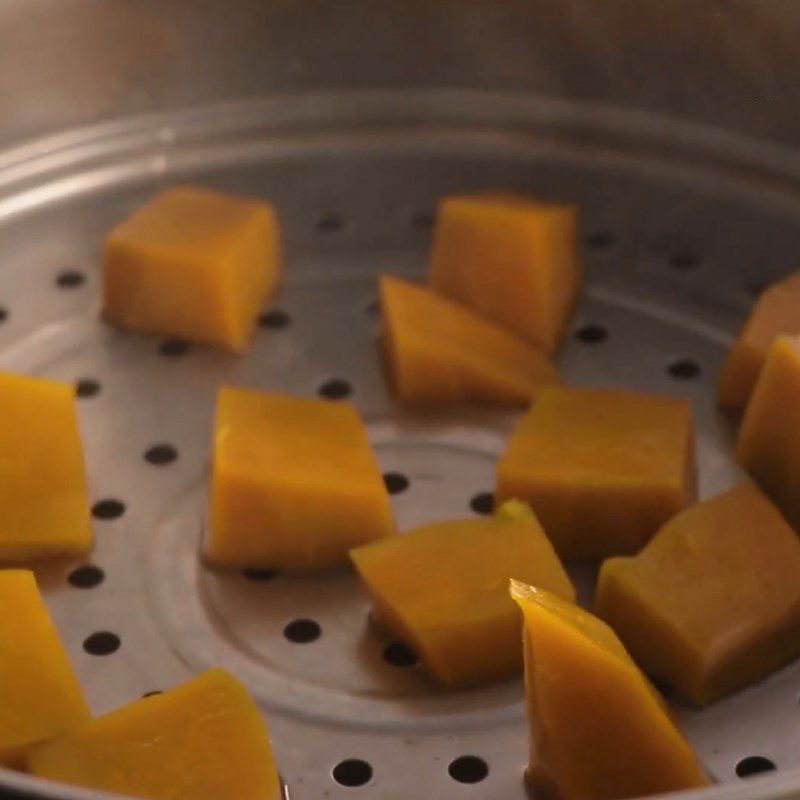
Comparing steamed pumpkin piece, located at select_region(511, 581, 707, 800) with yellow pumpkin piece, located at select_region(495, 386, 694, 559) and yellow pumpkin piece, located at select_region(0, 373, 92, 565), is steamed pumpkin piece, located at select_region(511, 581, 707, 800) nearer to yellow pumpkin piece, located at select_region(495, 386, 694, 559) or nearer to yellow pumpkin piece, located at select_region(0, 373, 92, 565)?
yellow pumpkin piece, located at select_region(495, 386, 694, 559)

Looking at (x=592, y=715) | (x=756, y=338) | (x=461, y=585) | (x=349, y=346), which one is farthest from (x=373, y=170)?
(x=592, y=715)

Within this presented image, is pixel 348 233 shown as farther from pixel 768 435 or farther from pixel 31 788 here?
pixel 31 788

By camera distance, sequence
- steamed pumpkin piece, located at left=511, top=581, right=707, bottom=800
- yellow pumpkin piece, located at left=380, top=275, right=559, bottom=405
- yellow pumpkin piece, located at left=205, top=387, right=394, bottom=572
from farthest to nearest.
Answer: yellow pumpkin piece, located at left=380, top=275, right=559, bottom=405, yellow pumpkin piece, located at left=205, top=387, right=394, bottom=572, steamed pumpkin piece, located at left=511, top=581, right=707, bottom=800

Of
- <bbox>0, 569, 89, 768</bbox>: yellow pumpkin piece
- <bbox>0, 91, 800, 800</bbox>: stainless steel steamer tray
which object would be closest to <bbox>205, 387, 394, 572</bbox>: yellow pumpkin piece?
<bbox>0, 91, 800, 800</bbox>: stainless steel steamer tray

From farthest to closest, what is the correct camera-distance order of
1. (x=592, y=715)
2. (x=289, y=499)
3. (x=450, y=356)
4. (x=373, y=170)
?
(x=373, y=170)
(x=450, y=356)
(x=289, y=499)
(x=592, y=715)

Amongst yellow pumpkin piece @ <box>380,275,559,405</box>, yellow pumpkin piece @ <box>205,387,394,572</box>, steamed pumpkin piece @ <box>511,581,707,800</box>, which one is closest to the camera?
steamed pumpkin piece @ <box>511,581,707,800</box>

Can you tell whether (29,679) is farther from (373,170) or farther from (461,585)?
(373,170)
